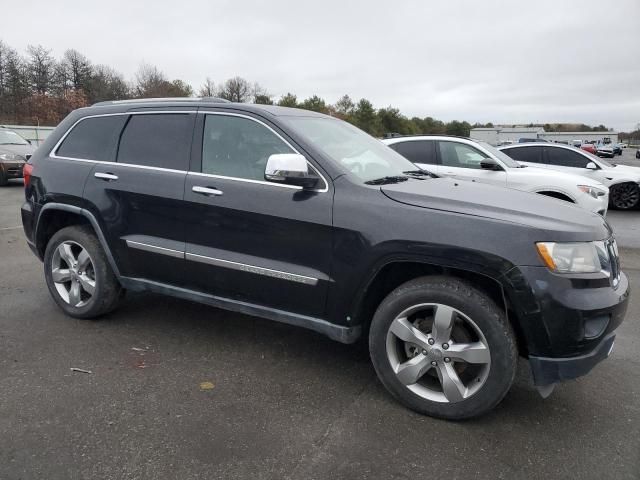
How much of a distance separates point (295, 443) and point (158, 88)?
62132 mm

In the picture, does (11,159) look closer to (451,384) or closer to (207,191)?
(207,191)

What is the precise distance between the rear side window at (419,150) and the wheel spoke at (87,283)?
224 inches

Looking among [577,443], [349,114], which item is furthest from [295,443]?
[349,114]

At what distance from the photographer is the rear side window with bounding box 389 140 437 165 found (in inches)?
325

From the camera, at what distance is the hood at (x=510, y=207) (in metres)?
2.52

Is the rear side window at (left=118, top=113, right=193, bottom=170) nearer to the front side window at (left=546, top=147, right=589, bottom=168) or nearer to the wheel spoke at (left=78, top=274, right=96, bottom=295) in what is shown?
the wheel spoke at (left=78, top=274, right=96, bottom=295)

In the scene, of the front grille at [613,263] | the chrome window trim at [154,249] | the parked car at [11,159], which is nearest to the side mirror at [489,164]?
the front grille at [613,263]

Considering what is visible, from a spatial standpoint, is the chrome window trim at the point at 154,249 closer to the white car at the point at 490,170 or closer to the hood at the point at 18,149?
the white car at the point at 490,170

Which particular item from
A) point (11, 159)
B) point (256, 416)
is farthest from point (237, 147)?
point (11, 159)

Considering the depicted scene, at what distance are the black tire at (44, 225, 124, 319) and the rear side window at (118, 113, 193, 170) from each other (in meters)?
0.73

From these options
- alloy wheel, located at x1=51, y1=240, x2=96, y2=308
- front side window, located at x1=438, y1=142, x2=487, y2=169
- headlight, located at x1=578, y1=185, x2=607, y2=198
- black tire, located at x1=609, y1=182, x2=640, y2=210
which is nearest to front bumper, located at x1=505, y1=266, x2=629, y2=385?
alloy wheel, located at x1=51, y1=240, x2=96, y2=308

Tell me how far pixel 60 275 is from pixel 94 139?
119cm

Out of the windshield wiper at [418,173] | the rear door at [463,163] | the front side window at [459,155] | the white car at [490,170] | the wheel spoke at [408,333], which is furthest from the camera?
the front side window at [459,155]

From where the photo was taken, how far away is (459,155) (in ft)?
26.6
